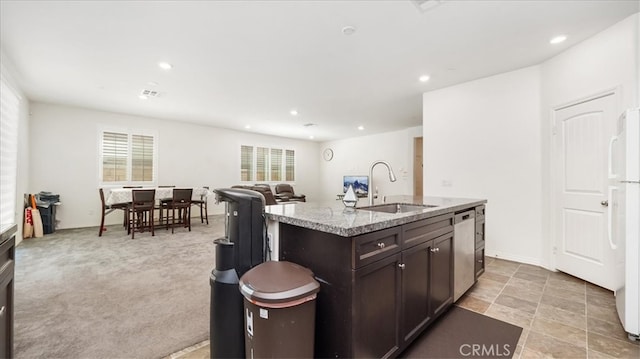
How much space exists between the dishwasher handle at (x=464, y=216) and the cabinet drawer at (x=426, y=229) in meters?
0.15

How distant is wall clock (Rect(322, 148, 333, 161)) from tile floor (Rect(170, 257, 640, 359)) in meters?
7.44

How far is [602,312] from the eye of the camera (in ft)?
7.20

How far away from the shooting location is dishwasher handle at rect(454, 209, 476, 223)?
223 cm

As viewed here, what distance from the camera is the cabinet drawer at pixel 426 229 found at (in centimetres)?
161

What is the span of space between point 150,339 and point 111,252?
288cm

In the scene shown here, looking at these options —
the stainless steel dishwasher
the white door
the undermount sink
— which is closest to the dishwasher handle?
the stainless steel dishwasher

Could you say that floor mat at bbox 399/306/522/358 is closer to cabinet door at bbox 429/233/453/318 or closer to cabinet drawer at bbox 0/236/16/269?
cabinet door at bbox 429/233/453/318

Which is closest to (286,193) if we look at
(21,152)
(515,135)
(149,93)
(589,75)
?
(149,93)

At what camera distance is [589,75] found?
2854mm

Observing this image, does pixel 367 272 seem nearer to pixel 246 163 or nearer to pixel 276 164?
pixel 246 163

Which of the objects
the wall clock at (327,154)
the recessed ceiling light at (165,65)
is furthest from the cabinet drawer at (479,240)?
the wall clock at (327,154)

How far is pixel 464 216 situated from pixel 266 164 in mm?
7430

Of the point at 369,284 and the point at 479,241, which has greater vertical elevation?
the point at 369,284

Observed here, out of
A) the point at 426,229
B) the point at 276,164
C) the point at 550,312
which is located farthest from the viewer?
the point at 276,164
